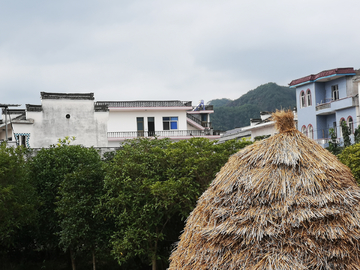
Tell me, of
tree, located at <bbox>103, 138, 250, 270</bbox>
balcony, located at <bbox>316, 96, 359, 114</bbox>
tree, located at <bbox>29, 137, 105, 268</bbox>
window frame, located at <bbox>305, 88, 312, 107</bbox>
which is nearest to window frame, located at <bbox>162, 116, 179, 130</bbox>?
window frame, located at <bbox>305, 88, 312, 107</bbox>

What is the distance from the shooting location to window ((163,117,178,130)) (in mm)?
42281

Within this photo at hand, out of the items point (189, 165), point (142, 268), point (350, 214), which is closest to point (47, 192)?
point (142, 268)

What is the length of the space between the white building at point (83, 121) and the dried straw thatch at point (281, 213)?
27.0 meters

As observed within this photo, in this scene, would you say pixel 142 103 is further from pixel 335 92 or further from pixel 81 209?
pixel 81 209

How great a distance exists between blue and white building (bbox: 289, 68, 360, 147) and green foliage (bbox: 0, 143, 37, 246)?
68.6 feet

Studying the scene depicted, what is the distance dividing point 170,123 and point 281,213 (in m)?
33.7

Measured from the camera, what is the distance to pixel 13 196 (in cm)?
2264

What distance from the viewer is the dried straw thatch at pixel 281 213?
8781mm

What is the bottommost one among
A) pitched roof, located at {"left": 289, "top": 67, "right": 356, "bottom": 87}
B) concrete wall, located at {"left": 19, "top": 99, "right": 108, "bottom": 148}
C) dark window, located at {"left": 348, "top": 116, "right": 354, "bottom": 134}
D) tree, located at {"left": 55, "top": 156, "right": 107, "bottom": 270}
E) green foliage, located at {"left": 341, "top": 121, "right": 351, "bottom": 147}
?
tree, located at {"left": 55, "top": 156, "right": 107, "bottom": 270}

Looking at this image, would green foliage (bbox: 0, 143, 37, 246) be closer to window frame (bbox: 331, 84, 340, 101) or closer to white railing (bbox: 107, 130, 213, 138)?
white railing (bbox: 107, 130, 213, 138)

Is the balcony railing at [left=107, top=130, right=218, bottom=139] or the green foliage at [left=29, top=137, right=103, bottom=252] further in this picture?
the balcony railing at [left=107, top=130, right=218, bottom=139]

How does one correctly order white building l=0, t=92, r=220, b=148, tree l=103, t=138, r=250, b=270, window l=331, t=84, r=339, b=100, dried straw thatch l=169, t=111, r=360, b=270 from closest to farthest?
dried straw thatch l=169, t=111, r=360, b=270 → tree l=103, t=138, r=250, b=270 → window l=331, t=84, r=339, b=100 → white building l=0, t=92, r=220, b=148

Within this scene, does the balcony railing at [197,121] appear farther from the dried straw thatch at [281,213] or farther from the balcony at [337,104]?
the dried straw thatch at [281,213]

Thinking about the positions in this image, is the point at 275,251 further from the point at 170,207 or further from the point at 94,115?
the point at 94,115
